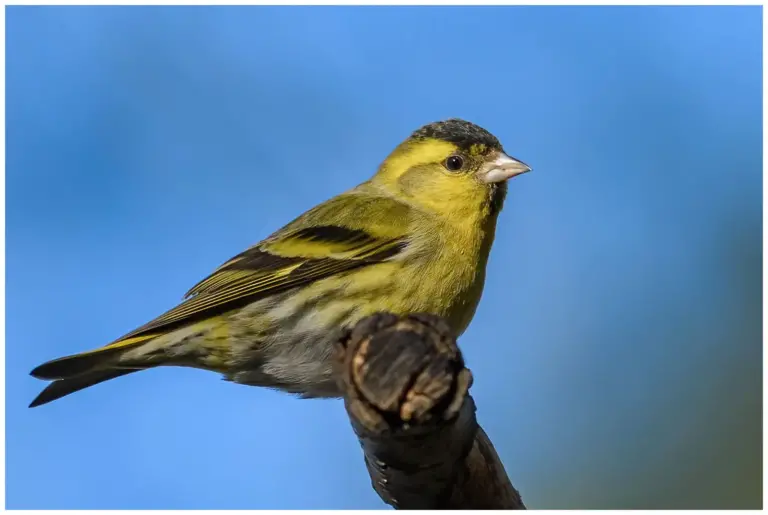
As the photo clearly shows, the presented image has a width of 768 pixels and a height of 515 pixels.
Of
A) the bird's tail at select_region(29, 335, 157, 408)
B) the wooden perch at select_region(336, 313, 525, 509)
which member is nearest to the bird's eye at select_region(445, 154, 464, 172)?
the bird's tail at select_region(29, 335, 157, 408)

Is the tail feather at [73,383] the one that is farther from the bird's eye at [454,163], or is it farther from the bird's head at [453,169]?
the bird's eye at [454,163]

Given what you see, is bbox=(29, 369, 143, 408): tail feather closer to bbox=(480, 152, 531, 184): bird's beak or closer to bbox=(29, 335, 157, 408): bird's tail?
bbox=(29, 335, 157, 408): bird's tail

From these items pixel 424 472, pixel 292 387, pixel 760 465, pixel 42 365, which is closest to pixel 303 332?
pixel 292 387

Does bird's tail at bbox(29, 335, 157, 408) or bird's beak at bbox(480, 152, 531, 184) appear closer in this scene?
bird's tail at bbox(29, 335, 157, 408)

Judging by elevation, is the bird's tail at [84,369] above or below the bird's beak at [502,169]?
below

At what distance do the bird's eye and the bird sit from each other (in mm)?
153

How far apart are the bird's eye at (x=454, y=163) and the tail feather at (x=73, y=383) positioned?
1.94 metres

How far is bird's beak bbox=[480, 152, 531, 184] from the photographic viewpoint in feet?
15.4

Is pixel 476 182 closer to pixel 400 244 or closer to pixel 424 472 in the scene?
pixel 400 244

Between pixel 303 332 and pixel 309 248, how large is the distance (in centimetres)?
53

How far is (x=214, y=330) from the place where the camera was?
14.1 feet

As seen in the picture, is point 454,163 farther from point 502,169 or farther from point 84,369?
point 84,369

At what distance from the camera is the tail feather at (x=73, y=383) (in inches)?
167

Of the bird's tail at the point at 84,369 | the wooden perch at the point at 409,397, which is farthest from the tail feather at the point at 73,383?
the wooden perch at the point at 409,397
